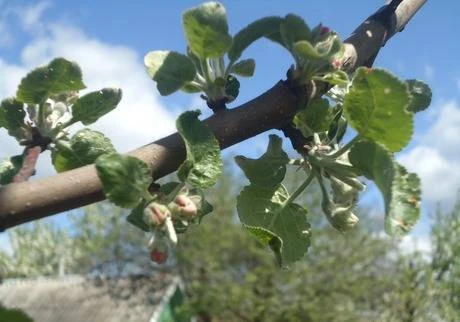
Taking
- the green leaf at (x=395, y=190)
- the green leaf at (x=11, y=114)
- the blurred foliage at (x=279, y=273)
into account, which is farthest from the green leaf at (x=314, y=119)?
the blurred foliage at (x=279, y=273)

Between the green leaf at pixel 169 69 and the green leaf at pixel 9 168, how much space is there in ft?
0.43

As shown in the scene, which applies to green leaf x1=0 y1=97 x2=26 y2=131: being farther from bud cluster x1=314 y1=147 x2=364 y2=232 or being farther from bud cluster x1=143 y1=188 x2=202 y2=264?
bud cluster x1=314 y1=147 x2=364 y2=232

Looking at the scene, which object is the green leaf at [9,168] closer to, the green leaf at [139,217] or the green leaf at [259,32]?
the green leaf at [139,217]

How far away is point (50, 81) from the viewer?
25.1 inches

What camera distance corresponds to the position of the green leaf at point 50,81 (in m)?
0.63

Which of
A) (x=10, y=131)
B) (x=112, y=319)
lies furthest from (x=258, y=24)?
(x=112, y=319)

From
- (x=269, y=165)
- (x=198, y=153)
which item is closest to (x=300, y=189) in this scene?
(x=269, y=165)

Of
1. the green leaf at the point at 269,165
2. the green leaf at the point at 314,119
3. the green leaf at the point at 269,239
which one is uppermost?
the green leaf at the point at 314,119

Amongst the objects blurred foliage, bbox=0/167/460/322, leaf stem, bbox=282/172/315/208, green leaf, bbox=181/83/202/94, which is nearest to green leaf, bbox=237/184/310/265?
leaf stem, bbox=282/172/315/208

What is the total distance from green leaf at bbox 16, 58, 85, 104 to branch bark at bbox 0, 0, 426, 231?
0.09 metres

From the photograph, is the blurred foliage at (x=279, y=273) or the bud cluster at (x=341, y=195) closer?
the bud cluster at (x=341, y=195)

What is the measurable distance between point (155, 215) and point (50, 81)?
15 centimetres

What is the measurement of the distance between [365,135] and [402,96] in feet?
0.16

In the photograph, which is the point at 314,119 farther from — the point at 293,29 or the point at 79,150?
the point at 79,150
